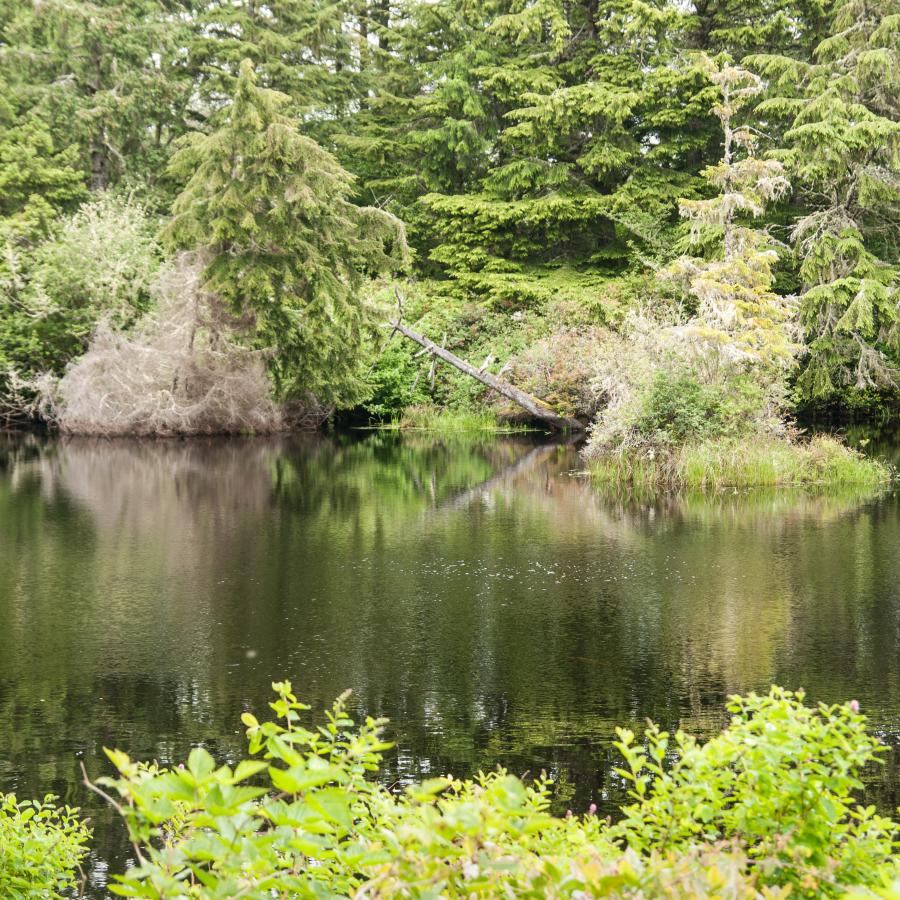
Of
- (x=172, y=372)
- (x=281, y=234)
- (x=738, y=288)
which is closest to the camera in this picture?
(x=738, y=288)

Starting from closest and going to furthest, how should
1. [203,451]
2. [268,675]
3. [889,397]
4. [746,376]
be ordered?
[268,675]
[746,376]
[203,451]
[889,397]

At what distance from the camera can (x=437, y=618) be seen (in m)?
9.28

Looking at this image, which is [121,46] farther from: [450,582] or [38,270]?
[450,582]

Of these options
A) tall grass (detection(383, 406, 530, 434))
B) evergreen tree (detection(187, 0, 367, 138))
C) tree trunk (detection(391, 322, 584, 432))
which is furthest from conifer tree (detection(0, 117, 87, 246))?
tree trunk (detection(391, 322, 584, 432))

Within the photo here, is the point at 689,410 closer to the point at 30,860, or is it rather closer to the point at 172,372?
the point at 172,372

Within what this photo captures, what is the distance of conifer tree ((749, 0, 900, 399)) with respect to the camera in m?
27.2

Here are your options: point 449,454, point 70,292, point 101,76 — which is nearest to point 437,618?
point 449,454

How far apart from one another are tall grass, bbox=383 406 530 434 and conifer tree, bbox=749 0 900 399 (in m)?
8.14

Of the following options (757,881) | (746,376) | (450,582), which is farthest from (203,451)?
(757,881)

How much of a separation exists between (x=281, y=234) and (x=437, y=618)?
1840cm

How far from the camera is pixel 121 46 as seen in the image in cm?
3453

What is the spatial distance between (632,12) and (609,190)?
19.2 ft

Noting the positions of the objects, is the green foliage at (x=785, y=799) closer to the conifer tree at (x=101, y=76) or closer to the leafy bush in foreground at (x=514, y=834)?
the leafy bush in foreground at (x=514, y=834)

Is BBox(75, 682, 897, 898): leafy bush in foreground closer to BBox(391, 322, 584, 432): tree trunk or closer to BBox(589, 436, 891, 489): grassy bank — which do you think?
BBox(589, 436, 891, 489): grassy bank
